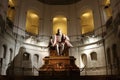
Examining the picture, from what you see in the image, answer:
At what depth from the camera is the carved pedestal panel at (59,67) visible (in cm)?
1085

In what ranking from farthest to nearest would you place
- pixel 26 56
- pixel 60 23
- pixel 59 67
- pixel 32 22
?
pixel 60 23 < pixel 32 22 < pixel 26 56 < pixel 59 67

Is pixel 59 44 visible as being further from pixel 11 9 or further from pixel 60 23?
pixel 60 23

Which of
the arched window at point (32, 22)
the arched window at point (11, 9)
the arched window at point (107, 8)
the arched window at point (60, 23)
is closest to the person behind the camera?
the arched window at point (107, 8)

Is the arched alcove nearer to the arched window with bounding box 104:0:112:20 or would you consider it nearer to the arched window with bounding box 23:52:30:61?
the arched window with bounding box 104:0:112:20

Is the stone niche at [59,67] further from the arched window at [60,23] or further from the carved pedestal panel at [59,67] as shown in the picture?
the arched window at [60,23]

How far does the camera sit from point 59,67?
1126 cm

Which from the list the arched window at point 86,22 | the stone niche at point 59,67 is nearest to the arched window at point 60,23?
the arched window at point 86,22

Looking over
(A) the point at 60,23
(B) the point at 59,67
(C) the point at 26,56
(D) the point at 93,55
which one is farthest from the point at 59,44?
(A) the point at 60,23

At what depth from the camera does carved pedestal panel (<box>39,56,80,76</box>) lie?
10852 millimetres

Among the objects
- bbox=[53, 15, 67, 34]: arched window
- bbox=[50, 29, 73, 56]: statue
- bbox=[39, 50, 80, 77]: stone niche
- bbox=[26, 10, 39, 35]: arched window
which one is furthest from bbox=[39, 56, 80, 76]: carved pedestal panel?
bbox=[53, 15, 67, 34]: arched window

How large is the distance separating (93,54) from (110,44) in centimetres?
252

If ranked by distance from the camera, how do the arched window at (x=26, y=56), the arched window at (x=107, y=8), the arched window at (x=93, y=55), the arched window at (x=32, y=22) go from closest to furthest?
the arched window at (x=93, y=55)
the arched window at (x=26, y=56)
the arched window at (x=107, y=8)
the arched window at (x=32, y=22)

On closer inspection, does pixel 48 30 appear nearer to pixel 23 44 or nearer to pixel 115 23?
pixel 23 44

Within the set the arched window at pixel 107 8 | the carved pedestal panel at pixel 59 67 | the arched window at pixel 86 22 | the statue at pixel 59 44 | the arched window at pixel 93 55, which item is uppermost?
the arched window at pixel 107 8
